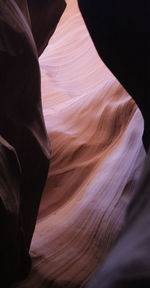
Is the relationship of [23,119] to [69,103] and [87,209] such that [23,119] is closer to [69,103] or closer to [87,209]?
[87,209]

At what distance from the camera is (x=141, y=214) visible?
745mm

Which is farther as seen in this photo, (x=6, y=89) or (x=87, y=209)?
(x=87, y=209)

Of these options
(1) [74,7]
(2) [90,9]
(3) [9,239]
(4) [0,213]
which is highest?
(2) [90,9]

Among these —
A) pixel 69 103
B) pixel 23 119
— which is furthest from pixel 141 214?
pixel 69 103

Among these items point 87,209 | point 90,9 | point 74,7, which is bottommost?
point 74,7

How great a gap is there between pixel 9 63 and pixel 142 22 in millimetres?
536

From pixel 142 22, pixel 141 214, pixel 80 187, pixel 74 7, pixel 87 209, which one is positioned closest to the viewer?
pixel 141 214

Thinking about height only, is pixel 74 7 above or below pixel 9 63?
below

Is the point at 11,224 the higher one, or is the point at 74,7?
the point at 11,224

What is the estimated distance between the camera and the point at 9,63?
1.36 meters

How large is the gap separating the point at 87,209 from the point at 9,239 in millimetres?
722

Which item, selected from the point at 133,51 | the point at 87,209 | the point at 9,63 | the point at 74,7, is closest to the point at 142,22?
the point at 133,51

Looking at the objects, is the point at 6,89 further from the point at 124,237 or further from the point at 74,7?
the point at 74,7

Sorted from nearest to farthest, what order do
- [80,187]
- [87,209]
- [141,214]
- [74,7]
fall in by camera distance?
[141,214] → [87,209] → [80,187] → [74,7]
